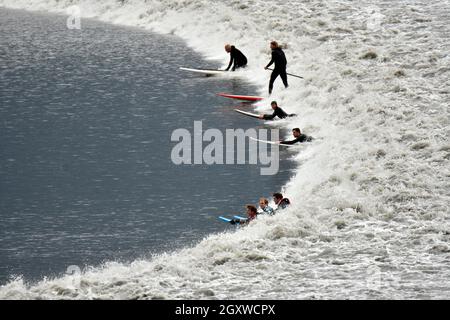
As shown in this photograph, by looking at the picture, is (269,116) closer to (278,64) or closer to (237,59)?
(278,64)

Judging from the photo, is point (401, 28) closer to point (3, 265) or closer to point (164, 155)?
point (164, 155)

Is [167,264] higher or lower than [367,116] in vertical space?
lower

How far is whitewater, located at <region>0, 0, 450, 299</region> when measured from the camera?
22.7m

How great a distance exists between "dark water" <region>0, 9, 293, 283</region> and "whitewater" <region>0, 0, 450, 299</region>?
47.4 inches

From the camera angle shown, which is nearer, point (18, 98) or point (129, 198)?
point (129, 198)

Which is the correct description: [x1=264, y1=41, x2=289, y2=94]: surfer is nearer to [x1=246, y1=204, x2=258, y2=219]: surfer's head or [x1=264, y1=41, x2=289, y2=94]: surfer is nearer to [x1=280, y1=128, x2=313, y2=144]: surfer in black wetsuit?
[x1=280, y1=128, x2=313, y2=144]: surfer in black wetsuit

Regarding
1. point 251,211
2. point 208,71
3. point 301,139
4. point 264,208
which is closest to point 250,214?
point 251,211

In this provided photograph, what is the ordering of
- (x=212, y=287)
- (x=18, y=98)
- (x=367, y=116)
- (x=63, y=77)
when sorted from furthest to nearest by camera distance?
(x=63, y=77), (x=18, y=98), (x=367, y=116), (x=212, y=287)

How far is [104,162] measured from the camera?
31.7m

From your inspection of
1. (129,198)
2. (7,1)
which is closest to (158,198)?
(129,198)

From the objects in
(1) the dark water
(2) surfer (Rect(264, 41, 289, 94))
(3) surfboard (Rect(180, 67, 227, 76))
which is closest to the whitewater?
(2) surfer (Rect(264, 41, 289, 94))

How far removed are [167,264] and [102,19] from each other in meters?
43.6
